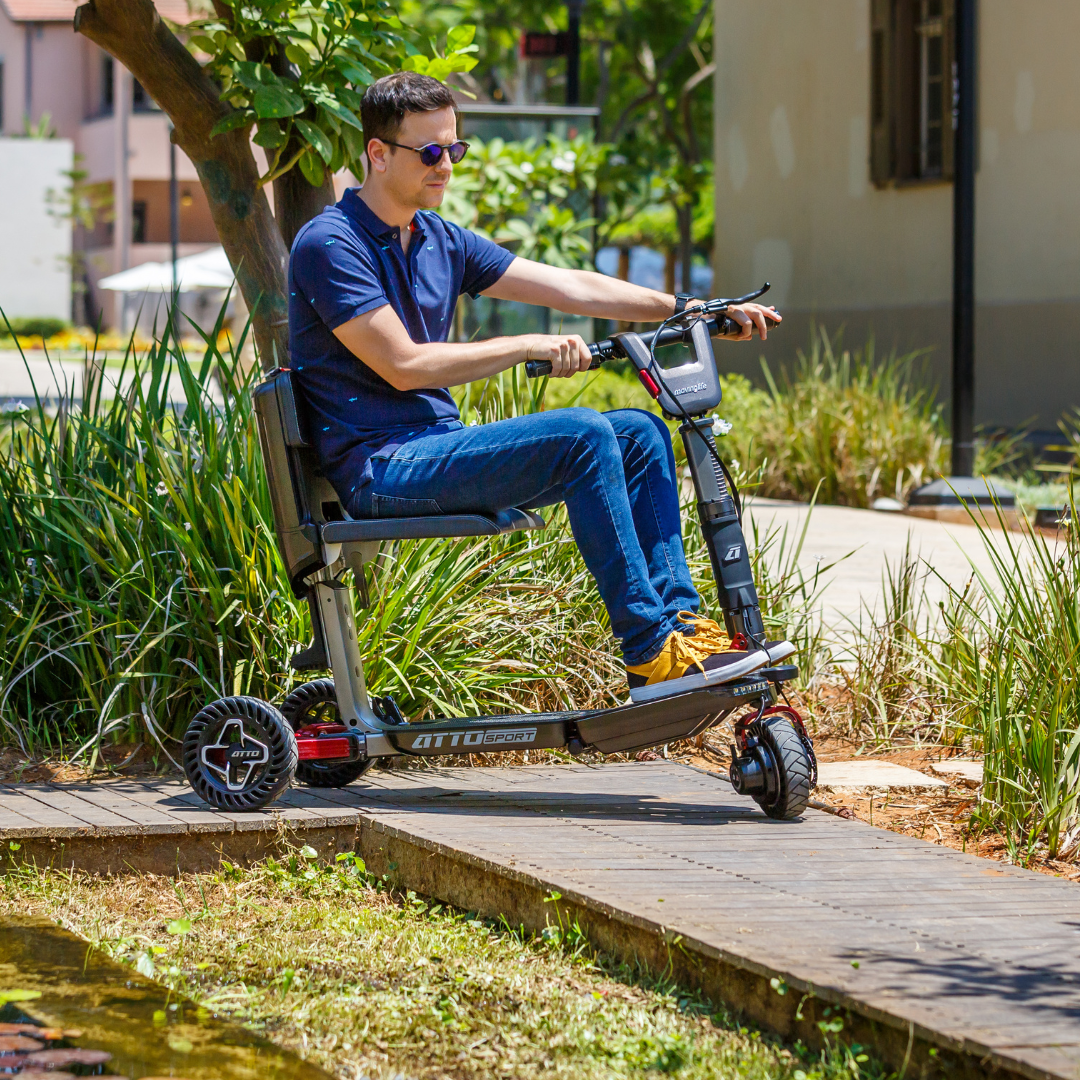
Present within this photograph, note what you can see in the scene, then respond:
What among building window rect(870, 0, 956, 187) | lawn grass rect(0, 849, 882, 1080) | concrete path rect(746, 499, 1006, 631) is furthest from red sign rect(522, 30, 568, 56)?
lawn grass rect(0, 849, 882, 1080)

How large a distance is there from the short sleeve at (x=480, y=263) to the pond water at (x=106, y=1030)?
190cm

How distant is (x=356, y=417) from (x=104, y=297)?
168 feet

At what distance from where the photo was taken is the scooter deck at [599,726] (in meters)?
3.69

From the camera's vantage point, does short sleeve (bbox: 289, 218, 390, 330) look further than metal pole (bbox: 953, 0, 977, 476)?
No

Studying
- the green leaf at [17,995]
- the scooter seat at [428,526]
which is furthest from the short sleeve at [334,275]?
the green leaf at [17,995]

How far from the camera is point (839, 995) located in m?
2.55

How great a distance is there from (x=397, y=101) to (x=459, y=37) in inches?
58.6

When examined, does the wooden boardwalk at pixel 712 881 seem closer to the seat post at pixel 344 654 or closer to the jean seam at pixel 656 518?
the seat post at pixel 344 654

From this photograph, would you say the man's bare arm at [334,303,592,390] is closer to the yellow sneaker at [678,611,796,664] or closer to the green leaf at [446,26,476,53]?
the yellow sneaker at [678,611,796,664]

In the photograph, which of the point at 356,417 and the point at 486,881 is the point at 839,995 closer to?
the point at 486,881

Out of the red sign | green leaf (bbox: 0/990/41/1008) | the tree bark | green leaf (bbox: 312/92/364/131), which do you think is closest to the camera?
green leaf (bbox: 0/990/41/1008)

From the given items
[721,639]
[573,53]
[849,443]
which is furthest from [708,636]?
[573,53]

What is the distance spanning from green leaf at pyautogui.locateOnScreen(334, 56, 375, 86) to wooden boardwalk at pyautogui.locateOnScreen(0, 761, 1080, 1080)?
6.40ft

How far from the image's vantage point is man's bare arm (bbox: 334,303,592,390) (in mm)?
3738
